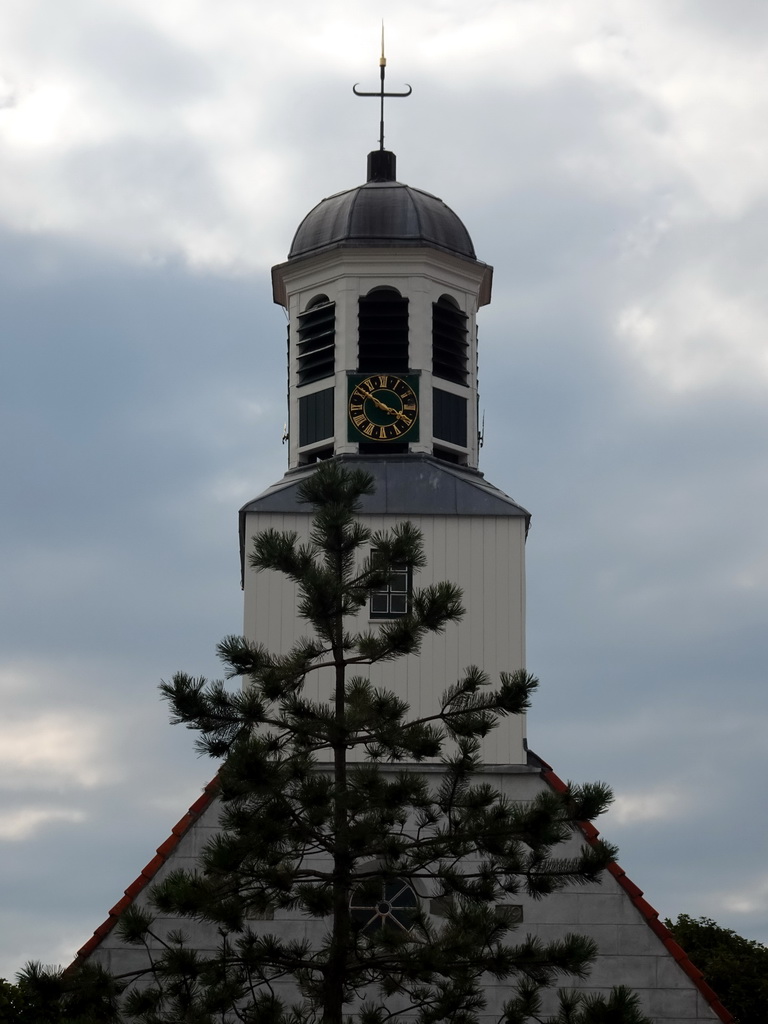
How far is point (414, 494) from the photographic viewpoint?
30297 mm

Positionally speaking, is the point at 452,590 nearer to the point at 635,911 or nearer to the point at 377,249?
the point at 635,911

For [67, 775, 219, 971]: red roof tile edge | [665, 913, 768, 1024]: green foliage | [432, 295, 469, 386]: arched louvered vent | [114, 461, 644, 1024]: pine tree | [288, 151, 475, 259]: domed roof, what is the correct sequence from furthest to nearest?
[665, 913, 768, 1024]: green foliage, [288, 151, 475, 259]: domed roof, [432, 295, 469, 386]: arched louvered vent, [67, 775, 219, 971]: red roof tile edge, [114, 461, 644, 1024]: pine tree

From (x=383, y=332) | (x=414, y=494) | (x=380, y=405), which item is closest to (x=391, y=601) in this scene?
(x=414, y=494)

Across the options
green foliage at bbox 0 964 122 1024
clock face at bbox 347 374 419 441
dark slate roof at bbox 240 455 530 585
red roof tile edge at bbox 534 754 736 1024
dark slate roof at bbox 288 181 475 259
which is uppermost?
dark slate roof at bbox 288 181 475 259

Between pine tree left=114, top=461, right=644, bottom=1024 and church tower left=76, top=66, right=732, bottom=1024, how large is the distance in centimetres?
402

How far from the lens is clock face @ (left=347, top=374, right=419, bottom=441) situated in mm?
31219

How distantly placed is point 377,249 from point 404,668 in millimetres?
6302

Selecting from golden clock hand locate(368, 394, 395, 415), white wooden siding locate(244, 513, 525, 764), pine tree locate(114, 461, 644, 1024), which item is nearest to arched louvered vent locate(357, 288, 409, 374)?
golden clock hand locate(368, 394, 395, 415)

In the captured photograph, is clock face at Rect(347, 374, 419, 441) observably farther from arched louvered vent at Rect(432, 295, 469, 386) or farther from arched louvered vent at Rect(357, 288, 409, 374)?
arched louvered vent at Rect(432, 295, 469, 386)

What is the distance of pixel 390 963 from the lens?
71.9 feet

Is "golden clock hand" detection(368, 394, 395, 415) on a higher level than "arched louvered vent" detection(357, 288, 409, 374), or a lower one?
lower

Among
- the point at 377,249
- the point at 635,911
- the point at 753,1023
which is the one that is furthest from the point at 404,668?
the point at 753,1023

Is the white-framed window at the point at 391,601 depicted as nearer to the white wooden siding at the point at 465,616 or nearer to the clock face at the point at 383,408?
the white wooden siding at the point at 465,616

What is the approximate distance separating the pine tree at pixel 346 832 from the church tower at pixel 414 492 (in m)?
4.02
